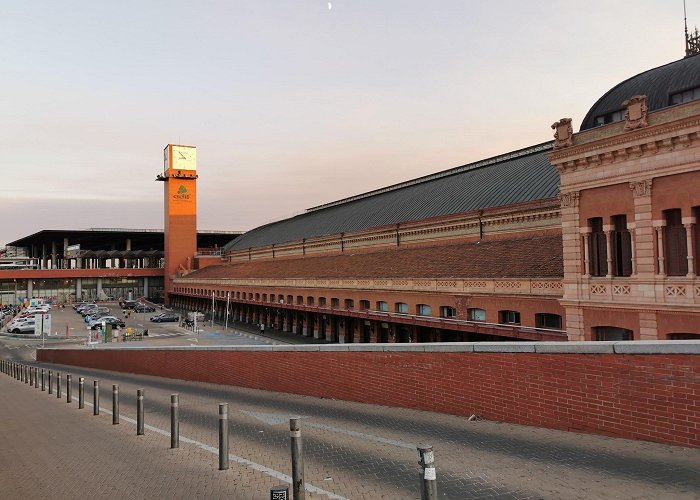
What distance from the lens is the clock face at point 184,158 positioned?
385ft

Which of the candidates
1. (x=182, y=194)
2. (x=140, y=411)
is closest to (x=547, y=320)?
(x=140, y=411)

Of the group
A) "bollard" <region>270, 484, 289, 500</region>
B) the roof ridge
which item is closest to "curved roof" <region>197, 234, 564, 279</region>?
the roof ridge

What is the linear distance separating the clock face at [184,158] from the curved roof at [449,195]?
4645cm

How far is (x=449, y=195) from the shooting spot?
5125 cm

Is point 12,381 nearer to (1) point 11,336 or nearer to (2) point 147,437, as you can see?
(2) point 147,437

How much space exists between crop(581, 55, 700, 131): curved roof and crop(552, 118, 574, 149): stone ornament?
11.3ft

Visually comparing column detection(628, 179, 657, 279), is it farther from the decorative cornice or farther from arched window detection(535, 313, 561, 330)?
arched window detection(535, 313, 561, 330)

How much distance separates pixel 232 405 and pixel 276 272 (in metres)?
50.9

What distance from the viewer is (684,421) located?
778 cm

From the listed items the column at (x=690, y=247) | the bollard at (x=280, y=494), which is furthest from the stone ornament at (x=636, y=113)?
the bollard at (x=280, y=494)

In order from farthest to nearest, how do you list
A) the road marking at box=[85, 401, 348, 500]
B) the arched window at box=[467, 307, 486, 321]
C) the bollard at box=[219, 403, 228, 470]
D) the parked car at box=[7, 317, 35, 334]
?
the parked car at box=[7, 317, 35, 334], the arched window at box=[467, 307, 486, 321], the bollard at box=[219, 403, 228, 470], the road marking at box=[85, 401, 348, 500]

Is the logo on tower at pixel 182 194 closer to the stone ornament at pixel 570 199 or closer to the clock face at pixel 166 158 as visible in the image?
the clock face at pixel 166 158

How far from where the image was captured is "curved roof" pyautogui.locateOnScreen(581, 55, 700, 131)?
20.7m

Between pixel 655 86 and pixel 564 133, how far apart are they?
5329 millimetres
